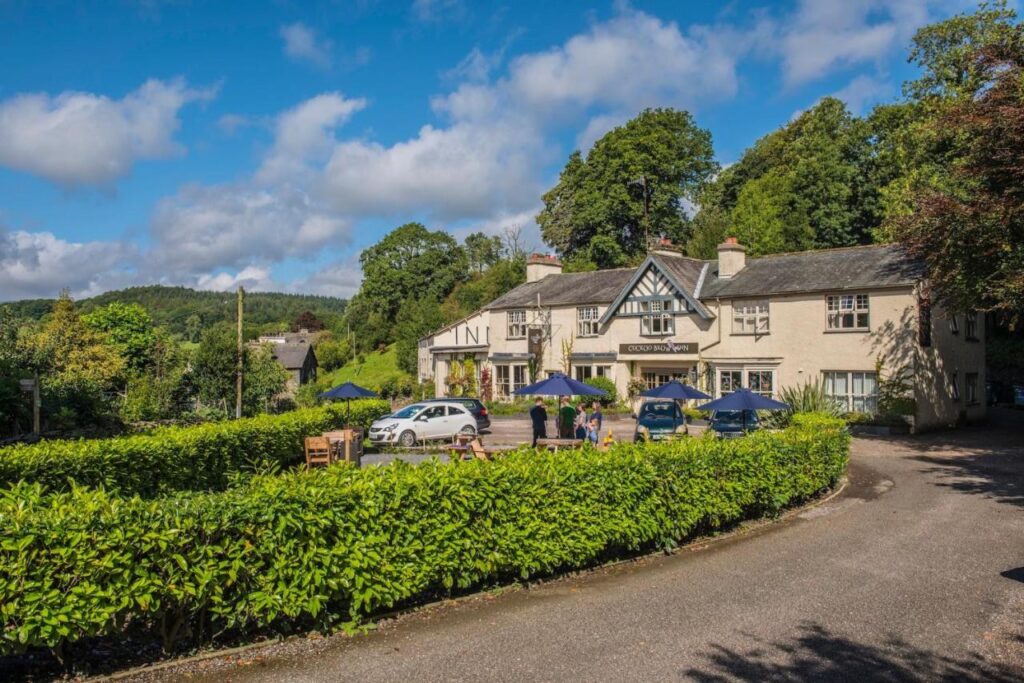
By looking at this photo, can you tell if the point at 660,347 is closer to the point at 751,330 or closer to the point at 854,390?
the point at 751,330

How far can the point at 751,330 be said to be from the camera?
33531 millimetres

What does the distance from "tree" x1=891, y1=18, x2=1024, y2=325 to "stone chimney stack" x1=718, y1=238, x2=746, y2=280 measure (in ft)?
33.2

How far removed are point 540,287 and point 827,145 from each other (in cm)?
2415

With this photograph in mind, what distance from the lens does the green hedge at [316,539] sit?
21.5 ft

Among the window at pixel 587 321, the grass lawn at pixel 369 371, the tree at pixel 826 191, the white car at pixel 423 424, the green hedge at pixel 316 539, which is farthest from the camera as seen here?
the grass lawn at pixel 369 371

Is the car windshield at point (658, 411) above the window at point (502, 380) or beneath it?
beneath

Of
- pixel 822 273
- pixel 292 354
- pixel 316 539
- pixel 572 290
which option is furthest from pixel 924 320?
pixel 292 354

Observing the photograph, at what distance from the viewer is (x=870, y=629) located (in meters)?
8.29

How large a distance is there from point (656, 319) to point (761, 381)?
20.1 feet

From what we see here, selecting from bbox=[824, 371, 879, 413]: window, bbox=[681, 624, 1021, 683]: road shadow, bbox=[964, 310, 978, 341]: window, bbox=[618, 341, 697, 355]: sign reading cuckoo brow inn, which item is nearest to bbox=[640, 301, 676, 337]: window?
bbox=[618, 341, 697, 355]: sign reading cuckoo brow inn

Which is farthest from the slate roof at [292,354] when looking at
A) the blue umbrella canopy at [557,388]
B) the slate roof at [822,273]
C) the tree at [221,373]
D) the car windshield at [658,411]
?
the blue umbrella canopy at [557,388]

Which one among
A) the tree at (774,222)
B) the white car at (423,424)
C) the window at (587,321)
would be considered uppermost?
the tree at (774,222)

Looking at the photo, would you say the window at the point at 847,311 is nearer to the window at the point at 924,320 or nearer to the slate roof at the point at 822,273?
the slate roof at the point at 822,273

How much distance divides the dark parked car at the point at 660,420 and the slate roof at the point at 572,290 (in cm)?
1514
